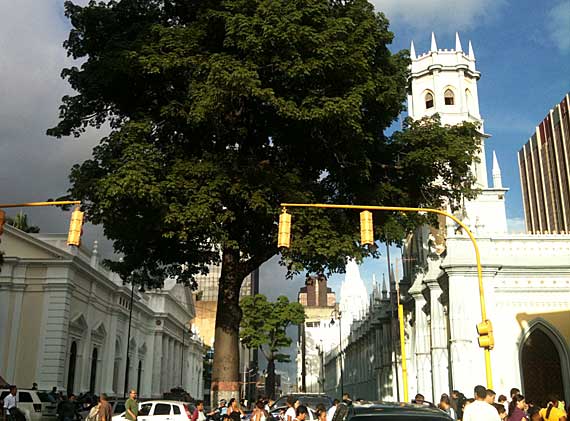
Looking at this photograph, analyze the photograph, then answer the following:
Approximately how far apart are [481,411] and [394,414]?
3.01m

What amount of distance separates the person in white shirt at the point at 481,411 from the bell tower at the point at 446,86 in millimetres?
33201

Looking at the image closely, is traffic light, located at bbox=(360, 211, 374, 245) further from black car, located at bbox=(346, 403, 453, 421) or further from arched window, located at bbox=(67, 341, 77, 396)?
arched window, located at bbox=(67, 341, 77, 396)

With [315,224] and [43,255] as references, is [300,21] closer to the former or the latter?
[315,224]

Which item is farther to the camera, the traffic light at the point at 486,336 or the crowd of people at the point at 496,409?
the traffic light at the point at 486,336

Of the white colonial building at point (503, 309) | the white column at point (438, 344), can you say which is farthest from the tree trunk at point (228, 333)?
the white column at point (438, 344)

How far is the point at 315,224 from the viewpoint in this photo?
18.6 m

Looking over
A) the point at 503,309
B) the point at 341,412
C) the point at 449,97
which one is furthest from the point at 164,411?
the point at 449,97

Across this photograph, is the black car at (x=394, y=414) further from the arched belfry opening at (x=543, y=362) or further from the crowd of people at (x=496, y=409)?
the arched belfry opening at (x=543, y=362)

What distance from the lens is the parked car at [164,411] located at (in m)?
20.6

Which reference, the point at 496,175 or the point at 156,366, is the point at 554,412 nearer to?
the point at 496,175

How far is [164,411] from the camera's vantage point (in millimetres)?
20812

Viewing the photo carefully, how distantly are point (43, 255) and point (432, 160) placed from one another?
2469 cm

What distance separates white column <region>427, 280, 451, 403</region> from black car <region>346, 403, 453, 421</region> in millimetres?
26142

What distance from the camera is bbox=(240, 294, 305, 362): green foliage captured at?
60938mm
